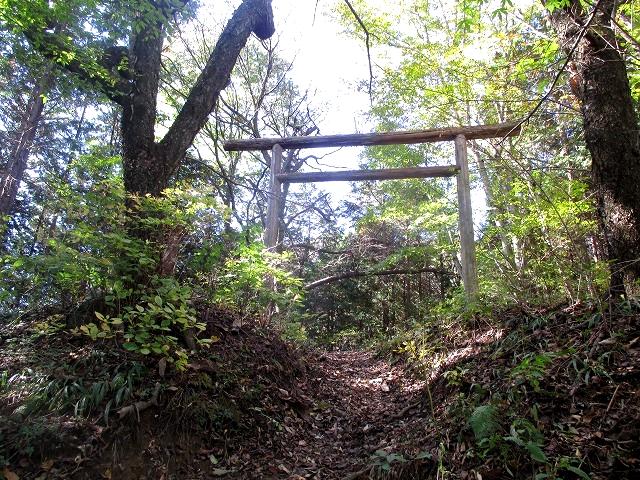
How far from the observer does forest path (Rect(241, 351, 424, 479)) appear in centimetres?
298

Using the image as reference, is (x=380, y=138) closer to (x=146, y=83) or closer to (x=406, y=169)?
(x=406, y=169)

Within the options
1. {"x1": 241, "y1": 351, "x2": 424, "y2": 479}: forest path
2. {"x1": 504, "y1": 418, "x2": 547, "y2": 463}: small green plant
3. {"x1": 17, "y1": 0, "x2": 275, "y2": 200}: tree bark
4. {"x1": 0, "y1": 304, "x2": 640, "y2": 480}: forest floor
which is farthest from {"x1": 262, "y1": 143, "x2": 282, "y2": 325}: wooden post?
{"x1": 504, "y1": 418, "x2": 547, "y2": 463}: small green plant

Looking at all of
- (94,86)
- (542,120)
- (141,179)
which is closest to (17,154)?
(94,86)

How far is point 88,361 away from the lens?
3.00m

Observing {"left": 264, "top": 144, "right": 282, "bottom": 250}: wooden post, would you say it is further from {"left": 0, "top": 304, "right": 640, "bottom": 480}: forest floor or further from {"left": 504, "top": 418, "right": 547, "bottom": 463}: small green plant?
{"left": 504, "top": 418, "right": 547, "bottom": 463}: small green plant

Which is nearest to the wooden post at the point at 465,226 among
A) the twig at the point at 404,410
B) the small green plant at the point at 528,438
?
the twig at the point at 404,410

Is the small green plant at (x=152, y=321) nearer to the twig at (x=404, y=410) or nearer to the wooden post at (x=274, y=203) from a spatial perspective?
the twig at (x=404, y=410)

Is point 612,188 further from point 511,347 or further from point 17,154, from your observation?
point 17,154

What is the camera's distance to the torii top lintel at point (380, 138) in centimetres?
609

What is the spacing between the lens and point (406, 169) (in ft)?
21.5

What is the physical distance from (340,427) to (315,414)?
1.20ft

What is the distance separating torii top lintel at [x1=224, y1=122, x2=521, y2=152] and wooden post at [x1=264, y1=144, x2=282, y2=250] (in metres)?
0.23

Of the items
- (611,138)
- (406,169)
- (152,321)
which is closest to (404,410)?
(152,321)

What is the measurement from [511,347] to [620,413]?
4.57 ft
